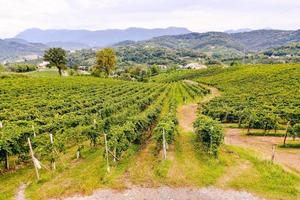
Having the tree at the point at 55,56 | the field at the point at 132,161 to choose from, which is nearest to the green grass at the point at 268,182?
the field at the point at 132,161

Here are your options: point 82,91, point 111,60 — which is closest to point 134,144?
point 82,91

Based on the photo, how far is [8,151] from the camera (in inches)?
832

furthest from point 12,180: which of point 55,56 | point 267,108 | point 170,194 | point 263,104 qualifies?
point 55,56

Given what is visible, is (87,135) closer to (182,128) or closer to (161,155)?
(161,155)

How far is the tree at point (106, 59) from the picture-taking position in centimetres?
Answer: 10731

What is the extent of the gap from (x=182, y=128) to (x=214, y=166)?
584 inches

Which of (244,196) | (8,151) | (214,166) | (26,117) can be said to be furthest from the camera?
(26,117)

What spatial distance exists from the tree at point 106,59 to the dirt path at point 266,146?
249ft

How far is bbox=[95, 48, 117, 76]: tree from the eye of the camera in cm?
10731

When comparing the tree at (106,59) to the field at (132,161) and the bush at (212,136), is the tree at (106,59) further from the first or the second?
the bush at (212,136)

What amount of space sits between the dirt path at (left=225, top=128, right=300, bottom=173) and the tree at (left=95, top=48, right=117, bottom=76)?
249ft

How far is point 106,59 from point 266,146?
3353 inches

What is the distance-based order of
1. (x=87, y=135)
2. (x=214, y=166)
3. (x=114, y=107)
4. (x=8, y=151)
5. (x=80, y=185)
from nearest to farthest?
(x=80, y=185) → (x=8, y=151) → (x=214, y=166) → (x=87, y=135) → (x=114, y=107)

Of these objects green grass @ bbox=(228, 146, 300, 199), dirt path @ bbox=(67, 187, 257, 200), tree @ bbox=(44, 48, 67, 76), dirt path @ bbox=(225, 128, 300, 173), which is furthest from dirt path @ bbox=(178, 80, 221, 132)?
tree @ bbox=(44, 48, 67, 76)
